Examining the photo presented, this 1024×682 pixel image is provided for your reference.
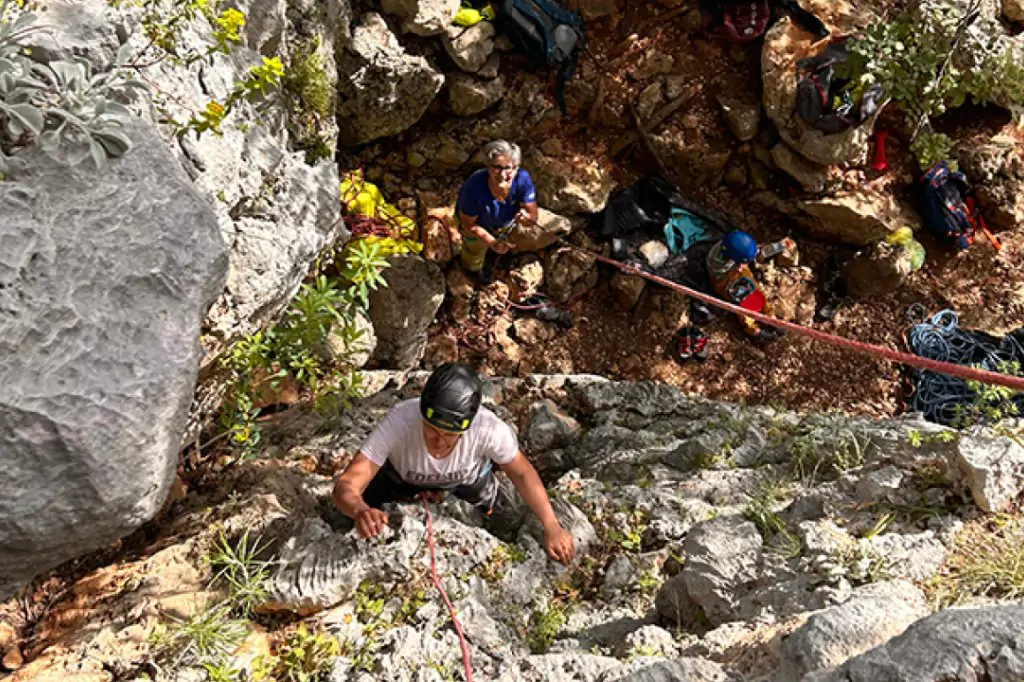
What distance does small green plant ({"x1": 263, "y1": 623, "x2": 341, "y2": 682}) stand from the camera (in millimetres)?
2588

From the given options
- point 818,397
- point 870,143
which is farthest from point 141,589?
point 870,143

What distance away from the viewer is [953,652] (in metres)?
1.73

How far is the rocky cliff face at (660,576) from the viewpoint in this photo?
217 centimetres

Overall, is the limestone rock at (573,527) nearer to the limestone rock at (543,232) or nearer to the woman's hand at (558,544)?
the woman's hand at (558,544)

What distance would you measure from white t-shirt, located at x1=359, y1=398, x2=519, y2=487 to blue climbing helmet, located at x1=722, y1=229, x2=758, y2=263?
397 centimetres

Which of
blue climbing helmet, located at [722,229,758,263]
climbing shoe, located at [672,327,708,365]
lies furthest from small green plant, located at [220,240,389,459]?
climbing shoe, located at [672,327,708,365]

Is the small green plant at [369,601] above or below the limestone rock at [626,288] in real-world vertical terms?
above

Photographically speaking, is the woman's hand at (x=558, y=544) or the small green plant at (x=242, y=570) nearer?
the small green plant at (x=242, y=570)

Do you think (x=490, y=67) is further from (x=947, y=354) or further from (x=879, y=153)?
(x=947, y=354)

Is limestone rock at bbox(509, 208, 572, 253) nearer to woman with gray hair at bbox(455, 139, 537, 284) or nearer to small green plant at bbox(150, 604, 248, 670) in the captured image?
woman with gray hair at bbox(455, 139, 537, 284)

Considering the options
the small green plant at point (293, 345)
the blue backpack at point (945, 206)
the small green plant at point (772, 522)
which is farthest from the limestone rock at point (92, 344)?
the blue backpack at point (945, 206)

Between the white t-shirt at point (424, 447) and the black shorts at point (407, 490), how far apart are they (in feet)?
0.21

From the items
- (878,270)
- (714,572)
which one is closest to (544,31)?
(878,270)

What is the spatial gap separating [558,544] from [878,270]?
5378 millimetres
